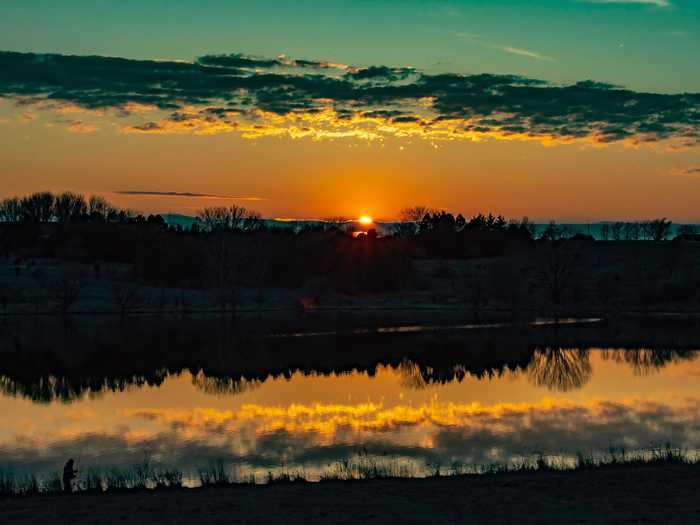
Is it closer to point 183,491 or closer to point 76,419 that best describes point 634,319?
point 76,419

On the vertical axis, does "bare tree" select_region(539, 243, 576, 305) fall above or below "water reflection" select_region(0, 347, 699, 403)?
below

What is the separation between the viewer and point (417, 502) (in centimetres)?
1370

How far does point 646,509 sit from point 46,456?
13147 millimetres

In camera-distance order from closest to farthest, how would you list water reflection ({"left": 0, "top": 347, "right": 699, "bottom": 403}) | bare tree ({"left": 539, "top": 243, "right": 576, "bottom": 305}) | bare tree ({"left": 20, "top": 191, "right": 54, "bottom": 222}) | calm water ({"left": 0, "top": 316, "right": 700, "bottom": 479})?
calm water ({"left": 0, "top": 316, "right": 700, "bottom": 479})
water reflection ({"left": 0, "top": 347, "right": 699, "bottom": 403})
bare tree ({"left": 539, "top": 243, "right": 576, "bottom": 305})
bare tree ({"left": 20, "top": 191, "right": 54, "bottom": 222})

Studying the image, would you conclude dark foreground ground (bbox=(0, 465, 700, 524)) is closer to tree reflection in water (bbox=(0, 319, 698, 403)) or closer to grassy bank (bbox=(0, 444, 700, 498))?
grassy bank (bbox=(0, 444, 700, 498))

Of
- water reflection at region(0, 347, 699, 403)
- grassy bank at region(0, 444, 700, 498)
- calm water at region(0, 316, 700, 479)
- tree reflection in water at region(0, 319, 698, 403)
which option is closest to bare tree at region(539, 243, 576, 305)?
tree reflection in water at region(0, 319, 698, 403)

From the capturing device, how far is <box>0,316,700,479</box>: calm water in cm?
1984

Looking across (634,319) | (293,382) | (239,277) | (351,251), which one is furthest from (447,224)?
(293,382)

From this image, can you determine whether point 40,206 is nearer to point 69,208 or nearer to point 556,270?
point 69,208

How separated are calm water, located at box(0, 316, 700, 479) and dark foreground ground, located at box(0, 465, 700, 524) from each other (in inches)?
107

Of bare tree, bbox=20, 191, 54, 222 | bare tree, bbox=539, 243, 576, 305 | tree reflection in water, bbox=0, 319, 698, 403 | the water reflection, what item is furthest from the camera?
bare tree, bbox=20, 191, 54, 222

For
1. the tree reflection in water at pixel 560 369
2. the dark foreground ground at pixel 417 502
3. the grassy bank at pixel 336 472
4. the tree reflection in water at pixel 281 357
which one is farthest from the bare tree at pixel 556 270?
the dark foreground ground at pixel 417 502

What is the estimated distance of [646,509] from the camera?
12.9 meters

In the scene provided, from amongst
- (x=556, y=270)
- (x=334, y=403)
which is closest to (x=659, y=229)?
(x=556, y=270)
